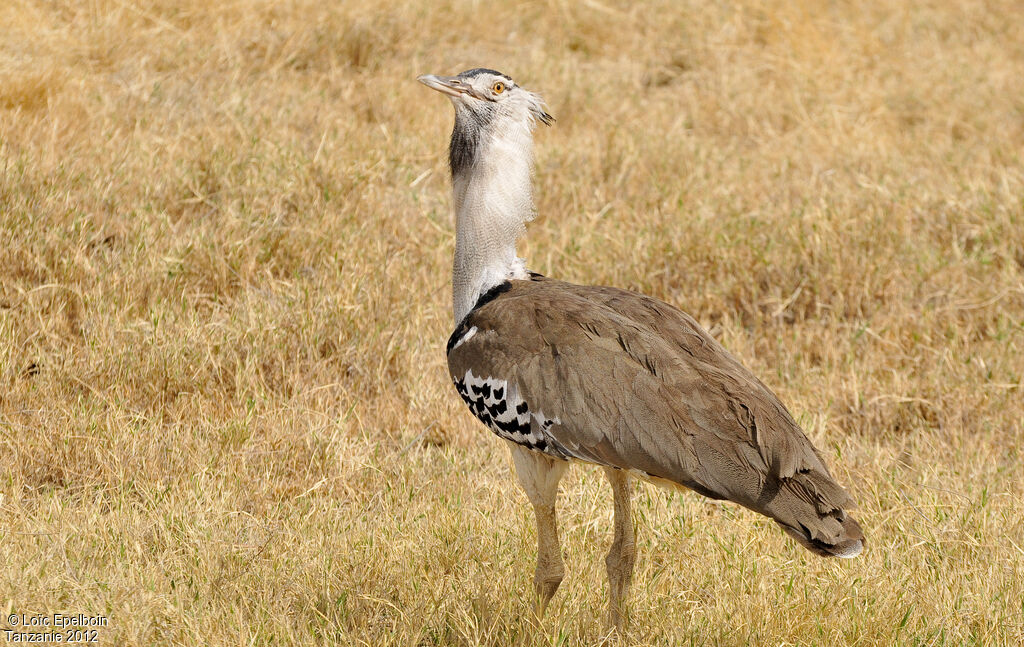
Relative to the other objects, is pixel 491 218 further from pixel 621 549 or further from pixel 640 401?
pixel 621 549

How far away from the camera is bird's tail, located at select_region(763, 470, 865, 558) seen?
8.40 feet

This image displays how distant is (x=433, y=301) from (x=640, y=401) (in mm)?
2002

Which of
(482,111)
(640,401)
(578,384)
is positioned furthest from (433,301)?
(640,401)

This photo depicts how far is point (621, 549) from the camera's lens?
3.12 metres

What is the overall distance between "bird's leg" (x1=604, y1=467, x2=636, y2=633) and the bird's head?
3.44 feet

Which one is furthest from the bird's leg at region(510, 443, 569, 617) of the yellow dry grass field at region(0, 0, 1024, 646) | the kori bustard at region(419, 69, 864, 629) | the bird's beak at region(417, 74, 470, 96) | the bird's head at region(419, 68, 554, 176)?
the bird's beak at region(417, 74, 470, 96)

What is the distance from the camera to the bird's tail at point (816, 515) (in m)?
2.56

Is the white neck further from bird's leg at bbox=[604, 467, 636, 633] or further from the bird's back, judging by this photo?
bird's leg at bbox=[604, 467, 636, 633]

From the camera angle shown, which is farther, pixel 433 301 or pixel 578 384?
pixel 433 301

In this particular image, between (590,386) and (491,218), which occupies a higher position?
(491,218)

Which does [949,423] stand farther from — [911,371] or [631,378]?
[631,378]

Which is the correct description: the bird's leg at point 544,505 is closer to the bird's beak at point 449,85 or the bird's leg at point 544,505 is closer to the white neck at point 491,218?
the white neck at point 491,218

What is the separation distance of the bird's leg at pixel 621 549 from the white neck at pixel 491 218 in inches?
26.6

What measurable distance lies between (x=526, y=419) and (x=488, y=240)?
0.65 meters
